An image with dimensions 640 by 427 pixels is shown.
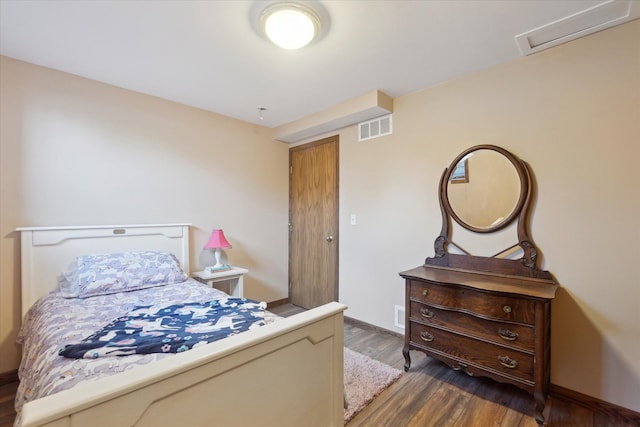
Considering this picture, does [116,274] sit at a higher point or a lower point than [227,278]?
higher

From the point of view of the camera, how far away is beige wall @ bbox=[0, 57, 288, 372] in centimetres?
217

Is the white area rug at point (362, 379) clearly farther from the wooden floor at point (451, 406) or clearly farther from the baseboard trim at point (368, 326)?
the baseboard trim at point (368, 326)

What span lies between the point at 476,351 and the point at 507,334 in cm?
25

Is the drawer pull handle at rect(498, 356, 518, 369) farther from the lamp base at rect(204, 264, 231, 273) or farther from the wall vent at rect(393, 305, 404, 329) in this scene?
the lamp base at rect(204, 264, 231, 273)

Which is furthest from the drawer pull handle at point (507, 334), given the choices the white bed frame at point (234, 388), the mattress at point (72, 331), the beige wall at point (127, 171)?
the beige wall at point (127, 171)

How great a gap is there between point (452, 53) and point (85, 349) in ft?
9.16

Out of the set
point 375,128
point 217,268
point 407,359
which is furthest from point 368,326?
point 375,128

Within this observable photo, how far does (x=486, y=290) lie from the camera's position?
1855 mm

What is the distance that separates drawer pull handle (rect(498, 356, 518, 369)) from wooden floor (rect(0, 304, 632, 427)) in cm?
28

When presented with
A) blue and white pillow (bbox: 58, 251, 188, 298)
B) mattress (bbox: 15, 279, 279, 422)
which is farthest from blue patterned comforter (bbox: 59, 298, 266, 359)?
blue and white pillow (bbox: 58, 251, 188, 298)

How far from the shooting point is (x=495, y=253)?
2.22 metres

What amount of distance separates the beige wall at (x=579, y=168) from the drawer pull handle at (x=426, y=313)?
1.98ft

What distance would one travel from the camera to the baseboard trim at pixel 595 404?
172 centimetres

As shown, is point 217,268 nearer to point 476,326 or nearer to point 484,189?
point 476,326
